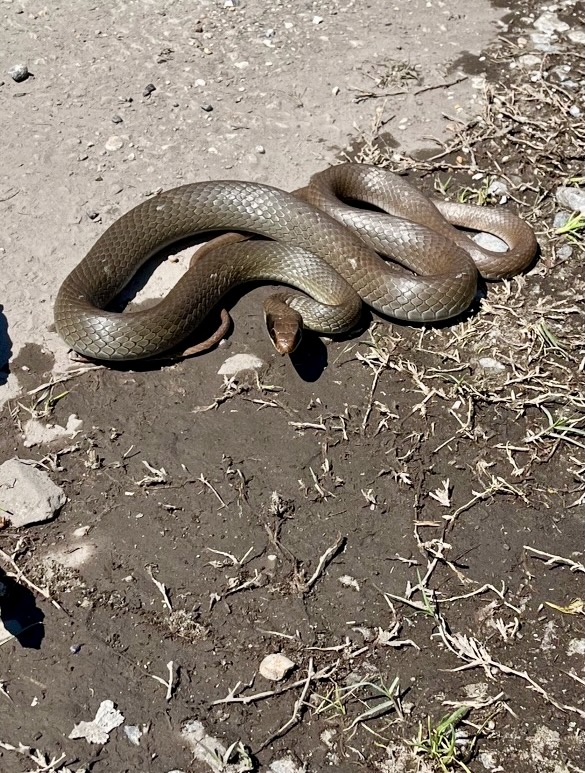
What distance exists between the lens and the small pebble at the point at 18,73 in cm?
705

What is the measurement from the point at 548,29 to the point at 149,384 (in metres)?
6.30

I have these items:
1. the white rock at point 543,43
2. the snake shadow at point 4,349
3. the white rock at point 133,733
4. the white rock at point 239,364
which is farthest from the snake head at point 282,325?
the white rock at point 543,43

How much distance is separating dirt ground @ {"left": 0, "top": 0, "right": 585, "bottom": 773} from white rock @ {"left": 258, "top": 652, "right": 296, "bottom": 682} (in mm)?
37

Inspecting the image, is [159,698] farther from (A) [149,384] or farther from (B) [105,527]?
(A) [149,384]

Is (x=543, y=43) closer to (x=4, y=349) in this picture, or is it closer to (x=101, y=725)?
(x=4, y=349)

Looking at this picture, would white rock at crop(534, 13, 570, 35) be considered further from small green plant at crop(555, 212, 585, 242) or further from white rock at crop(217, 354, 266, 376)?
white rock at crop(217, 354, 266, 376)

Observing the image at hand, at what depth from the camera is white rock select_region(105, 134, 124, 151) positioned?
6641 mm

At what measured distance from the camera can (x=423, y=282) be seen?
5.33 m

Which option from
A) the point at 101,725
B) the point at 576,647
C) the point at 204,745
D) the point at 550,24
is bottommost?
the point at 576,647

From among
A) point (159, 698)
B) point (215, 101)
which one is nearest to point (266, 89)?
point (215, 101)

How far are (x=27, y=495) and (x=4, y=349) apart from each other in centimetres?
126

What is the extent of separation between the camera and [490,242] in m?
6.21

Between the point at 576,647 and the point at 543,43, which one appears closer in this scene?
the point at 576,647

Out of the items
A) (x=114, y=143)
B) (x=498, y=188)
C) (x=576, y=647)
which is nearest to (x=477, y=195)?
(x=498, y=188)
